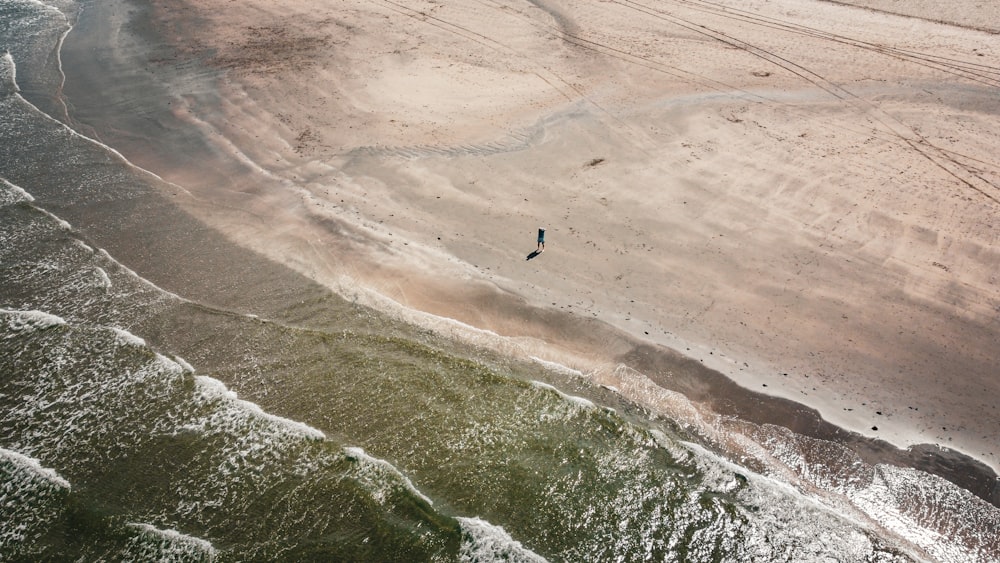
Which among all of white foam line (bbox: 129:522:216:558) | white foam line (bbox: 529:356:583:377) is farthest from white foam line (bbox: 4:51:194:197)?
white foam line (bbox: 529:356:583:377)

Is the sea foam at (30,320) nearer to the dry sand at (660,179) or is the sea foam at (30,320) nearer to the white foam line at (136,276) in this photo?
the white foam line at (136,276)

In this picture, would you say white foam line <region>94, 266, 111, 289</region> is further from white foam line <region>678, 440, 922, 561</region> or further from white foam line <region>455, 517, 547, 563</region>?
white foam line <region>678, 440, 922, 561</region>

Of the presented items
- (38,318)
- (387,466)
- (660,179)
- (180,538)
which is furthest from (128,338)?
(660,179)

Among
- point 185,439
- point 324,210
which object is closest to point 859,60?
point 324,210

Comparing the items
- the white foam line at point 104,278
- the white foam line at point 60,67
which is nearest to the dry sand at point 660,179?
the white foam line at point 104,278

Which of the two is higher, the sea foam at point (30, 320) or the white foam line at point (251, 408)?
the white foam line at point (251, 408)

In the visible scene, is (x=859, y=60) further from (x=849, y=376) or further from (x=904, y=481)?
A: (x=904, y=481)
